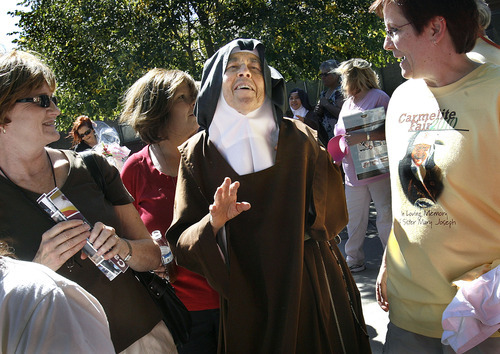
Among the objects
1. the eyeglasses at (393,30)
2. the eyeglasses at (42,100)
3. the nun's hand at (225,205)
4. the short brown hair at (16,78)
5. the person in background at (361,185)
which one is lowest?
the person in background at (361,185)

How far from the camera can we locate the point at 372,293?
436 cm

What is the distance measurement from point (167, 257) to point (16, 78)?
102cm

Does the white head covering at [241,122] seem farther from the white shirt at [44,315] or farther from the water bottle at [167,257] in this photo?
the white shirt at [44,315]

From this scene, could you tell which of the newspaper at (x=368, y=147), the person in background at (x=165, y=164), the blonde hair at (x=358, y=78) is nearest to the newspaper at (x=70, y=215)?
the person in background at (x=165, y=164)

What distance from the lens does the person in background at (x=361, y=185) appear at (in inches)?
175

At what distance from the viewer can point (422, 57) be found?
1925 millimetres

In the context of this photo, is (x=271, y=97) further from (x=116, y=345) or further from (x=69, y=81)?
(x=69, y=81)

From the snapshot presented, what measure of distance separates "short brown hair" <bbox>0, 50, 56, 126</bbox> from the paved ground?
2756 millimetres

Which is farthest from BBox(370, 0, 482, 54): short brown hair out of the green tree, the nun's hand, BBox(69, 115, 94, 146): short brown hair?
the green tree

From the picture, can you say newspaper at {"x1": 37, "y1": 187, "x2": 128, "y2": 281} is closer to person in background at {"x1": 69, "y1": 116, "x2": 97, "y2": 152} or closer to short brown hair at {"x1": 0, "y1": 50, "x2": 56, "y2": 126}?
short brown hair at {"x1": 0, "y1": 50, "x2": 56, "y2": 126}

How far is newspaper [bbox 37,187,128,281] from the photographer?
1.85 meters

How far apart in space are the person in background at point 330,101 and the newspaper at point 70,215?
4.32 metres

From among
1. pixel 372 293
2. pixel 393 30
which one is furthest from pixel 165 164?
pixel 372 293

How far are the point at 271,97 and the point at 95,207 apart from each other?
3.01ft
